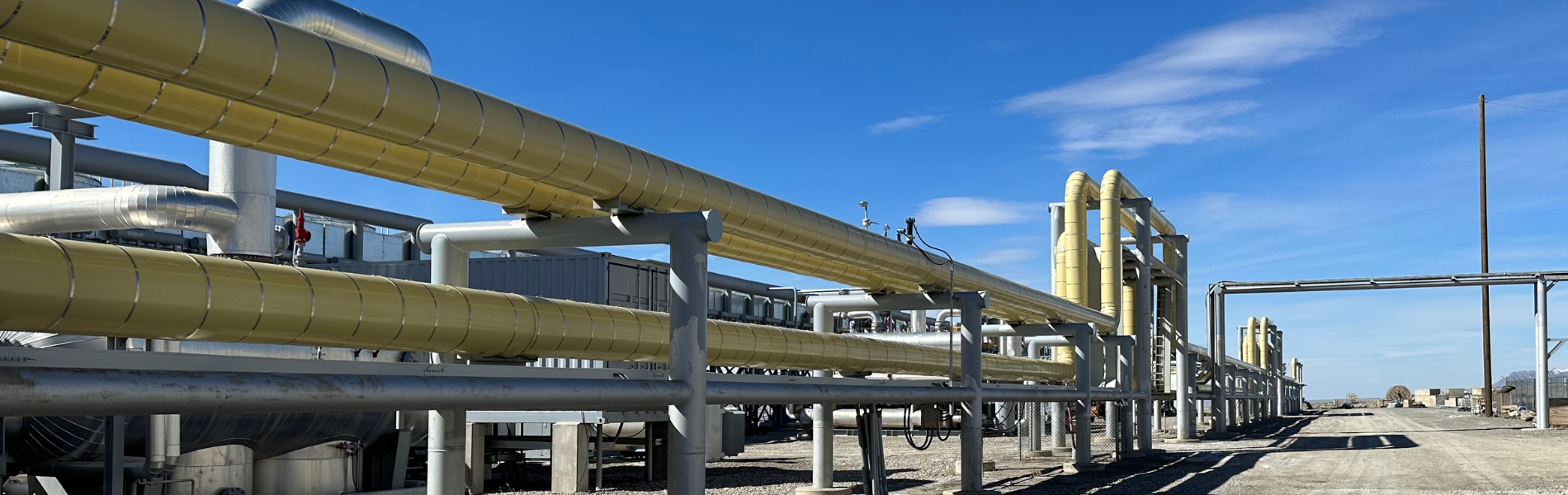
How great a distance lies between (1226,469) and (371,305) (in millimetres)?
18941

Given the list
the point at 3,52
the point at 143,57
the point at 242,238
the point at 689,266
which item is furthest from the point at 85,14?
the point at 242,238

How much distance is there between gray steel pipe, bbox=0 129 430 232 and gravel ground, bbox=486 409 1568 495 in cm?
1113

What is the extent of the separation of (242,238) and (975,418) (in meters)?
9.87

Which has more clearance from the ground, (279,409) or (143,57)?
(143,57)

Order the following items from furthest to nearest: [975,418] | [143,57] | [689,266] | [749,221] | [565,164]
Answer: [975,418]
[749,221]
[689,266]
[565,164]
[143,57]

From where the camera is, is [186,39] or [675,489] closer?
[186,39]

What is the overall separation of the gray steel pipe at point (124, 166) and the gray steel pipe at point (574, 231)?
690 inches

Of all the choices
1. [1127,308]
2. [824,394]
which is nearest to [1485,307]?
[1127,308]

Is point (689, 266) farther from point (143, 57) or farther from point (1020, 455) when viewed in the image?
point (1020, 455)

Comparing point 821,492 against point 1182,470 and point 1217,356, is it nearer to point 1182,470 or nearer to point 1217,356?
point 1182,470

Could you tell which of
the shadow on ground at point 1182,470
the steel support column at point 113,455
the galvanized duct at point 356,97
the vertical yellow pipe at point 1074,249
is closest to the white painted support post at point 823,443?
the shadow on ground at point 1182,470

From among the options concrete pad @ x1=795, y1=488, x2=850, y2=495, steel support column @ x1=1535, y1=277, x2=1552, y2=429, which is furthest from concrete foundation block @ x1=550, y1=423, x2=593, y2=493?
steel support column @ x1=1535, y1=277, x2=1552, y2=429

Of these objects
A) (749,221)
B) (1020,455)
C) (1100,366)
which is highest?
(749,221)

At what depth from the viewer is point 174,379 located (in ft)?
17.3
